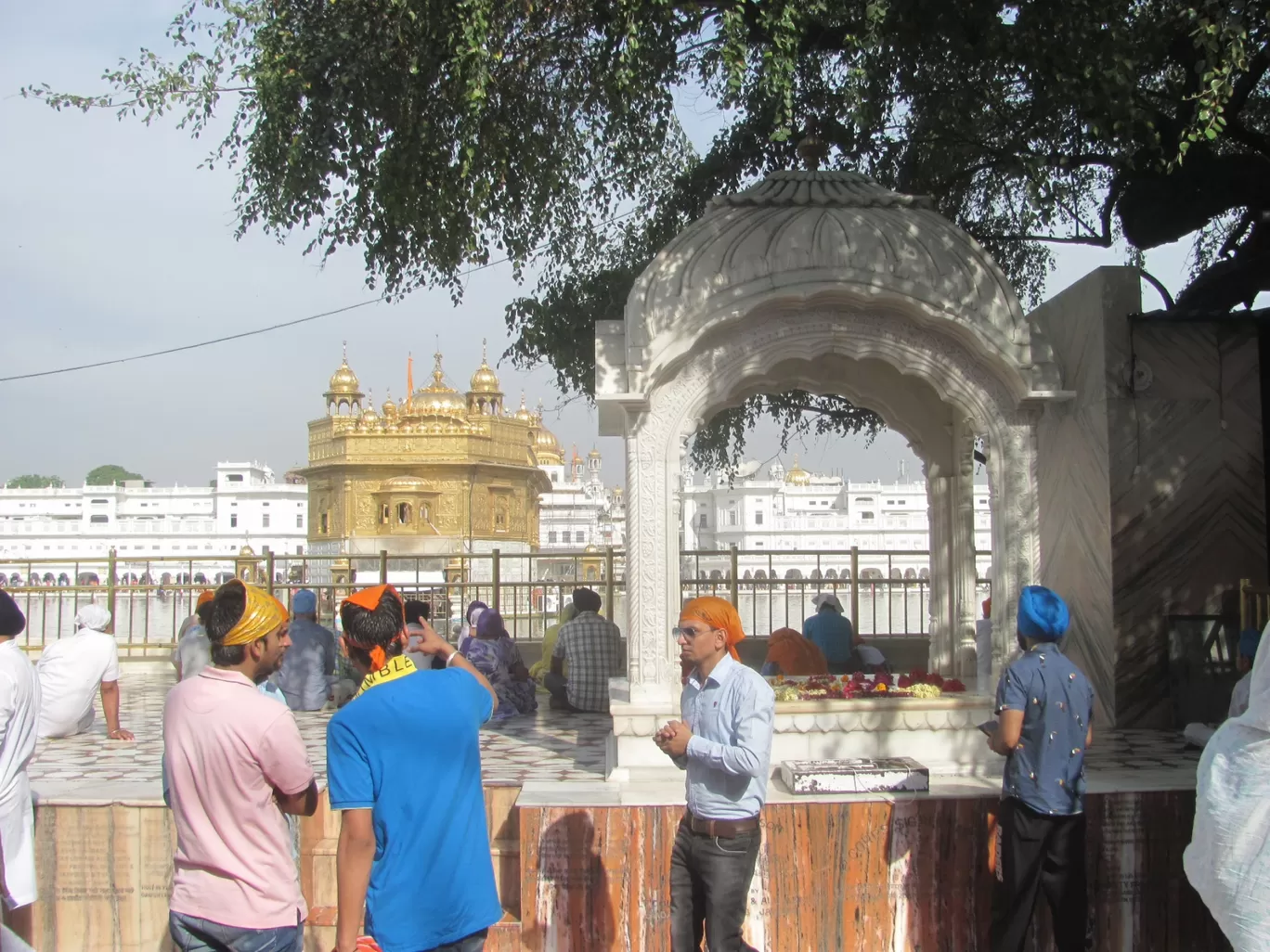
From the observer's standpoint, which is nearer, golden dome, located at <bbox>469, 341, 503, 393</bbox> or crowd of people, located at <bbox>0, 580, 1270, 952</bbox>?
crowd of people, located at <bbox>0, 580, 1270, 952</bbox>

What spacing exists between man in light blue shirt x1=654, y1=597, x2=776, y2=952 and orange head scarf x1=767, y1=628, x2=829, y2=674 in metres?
4.38

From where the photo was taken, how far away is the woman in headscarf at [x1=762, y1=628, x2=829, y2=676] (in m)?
8.54

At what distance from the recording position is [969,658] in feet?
28.7

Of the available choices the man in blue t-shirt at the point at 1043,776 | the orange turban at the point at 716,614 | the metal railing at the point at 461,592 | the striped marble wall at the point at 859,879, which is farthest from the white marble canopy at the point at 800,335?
the metal railing at the point at 461,592

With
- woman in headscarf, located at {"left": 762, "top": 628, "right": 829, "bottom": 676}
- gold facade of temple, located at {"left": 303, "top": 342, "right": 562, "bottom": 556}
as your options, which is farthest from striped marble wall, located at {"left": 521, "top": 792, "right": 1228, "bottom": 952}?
gold facade of temple, located at {"left": 303, "top": 342, "right": 562, "bottom": 556}

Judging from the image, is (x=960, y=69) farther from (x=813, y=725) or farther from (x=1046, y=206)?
(x=813, y=725)

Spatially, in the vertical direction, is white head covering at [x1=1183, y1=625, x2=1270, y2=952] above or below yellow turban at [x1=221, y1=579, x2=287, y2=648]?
below

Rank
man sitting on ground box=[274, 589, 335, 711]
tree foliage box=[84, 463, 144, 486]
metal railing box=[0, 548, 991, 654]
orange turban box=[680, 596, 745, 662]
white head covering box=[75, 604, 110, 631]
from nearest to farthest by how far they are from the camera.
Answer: orange turban box=[680, 596, 745, 662] → white head covering box=[75, 604, 110, 631] → man sitting on ground box=[274, 589, 335, 711] → metal railing box=[0, 548, 991, 654] → tree foliage box=[84, 463, 144, 486]

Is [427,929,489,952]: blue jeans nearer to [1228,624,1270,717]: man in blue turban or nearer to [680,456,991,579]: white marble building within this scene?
[1228,624,1270,717]: man in blue turban

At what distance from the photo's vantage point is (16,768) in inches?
178

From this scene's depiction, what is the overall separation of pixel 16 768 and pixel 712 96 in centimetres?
826

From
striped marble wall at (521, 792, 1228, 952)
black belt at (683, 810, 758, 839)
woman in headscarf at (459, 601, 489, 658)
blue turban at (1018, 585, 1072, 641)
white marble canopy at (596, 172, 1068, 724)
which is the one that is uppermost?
white marble canopy at (596, 172, 1068, 724)

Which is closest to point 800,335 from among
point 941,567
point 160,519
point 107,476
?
point 941,567

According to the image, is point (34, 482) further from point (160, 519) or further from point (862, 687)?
point (862, 687)
